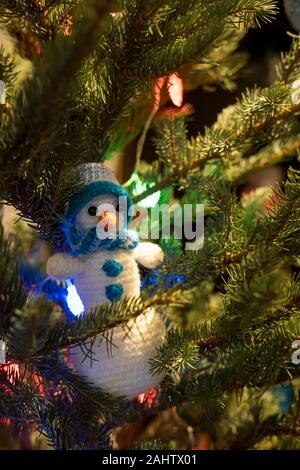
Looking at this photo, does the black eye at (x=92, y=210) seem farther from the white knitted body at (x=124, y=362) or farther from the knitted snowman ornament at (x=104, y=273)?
the white knitted body at (x=124, y=362)

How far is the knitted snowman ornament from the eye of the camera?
1.63ft

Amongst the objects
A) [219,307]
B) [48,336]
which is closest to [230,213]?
[219,307]

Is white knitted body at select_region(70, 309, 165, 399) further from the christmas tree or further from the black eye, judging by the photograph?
the black eye

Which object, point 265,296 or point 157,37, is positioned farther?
point 157,37

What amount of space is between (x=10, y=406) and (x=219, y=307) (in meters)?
0.20

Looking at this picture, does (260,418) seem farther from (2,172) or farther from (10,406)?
(2,172)

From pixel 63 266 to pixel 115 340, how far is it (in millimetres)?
82

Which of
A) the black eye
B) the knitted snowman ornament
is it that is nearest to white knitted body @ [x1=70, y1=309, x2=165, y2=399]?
the knitted snowman ornament

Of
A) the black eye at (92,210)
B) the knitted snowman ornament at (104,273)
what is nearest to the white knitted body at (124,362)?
the knitted snowman ornament at (104,273)

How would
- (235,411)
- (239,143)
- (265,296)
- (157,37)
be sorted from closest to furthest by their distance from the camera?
(265,296)
(157,37)
(239,143)
(235,411)

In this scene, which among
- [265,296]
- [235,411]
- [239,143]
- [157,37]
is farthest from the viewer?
[235,411]

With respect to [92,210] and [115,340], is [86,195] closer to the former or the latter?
[92,210]
